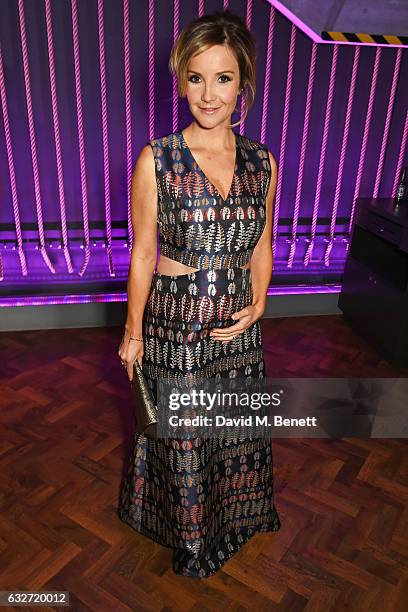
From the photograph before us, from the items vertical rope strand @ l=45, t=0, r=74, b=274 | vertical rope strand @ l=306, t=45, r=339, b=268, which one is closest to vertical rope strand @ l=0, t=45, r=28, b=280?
vertical rope strand @ l=45, t=0, r=74, b=274

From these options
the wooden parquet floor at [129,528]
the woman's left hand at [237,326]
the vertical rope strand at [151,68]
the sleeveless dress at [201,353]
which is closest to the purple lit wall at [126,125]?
the vertical rope strand at [151,68]

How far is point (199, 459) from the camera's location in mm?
1806

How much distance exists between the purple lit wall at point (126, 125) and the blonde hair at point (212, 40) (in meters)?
2.23

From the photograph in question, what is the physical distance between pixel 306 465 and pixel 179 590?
0.93m

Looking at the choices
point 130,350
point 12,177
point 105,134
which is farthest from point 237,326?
point 12,177

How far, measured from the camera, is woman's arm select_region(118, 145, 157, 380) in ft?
5.11

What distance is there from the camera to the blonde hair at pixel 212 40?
1.44m

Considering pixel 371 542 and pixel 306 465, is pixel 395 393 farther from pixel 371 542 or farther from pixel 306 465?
pixel 371 542

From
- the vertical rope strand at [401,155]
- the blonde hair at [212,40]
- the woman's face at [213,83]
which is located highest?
the blonde hair at [212,40]

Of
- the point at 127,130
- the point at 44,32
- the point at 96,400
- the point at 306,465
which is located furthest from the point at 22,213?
the point at 306,465

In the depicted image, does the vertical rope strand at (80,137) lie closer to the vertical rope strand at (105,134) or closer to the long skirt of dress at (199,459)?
the vertical rope strand at (105,134)

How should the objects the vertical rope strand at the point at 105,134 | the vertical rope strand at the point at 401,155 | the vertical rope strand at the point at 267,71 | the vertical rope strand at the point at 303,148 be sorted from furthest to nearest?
the vertical rope strand at the point at 401,155, the vertical rope strand at the point at 303,148, the vertical rope strand at the point at 267,71, the vertical rope strand at the point at 105,134

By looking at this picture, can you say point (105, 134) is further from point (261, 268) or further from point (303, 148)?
point (261, 268)

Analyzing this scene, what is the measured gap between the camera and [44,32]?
336 centimetres
